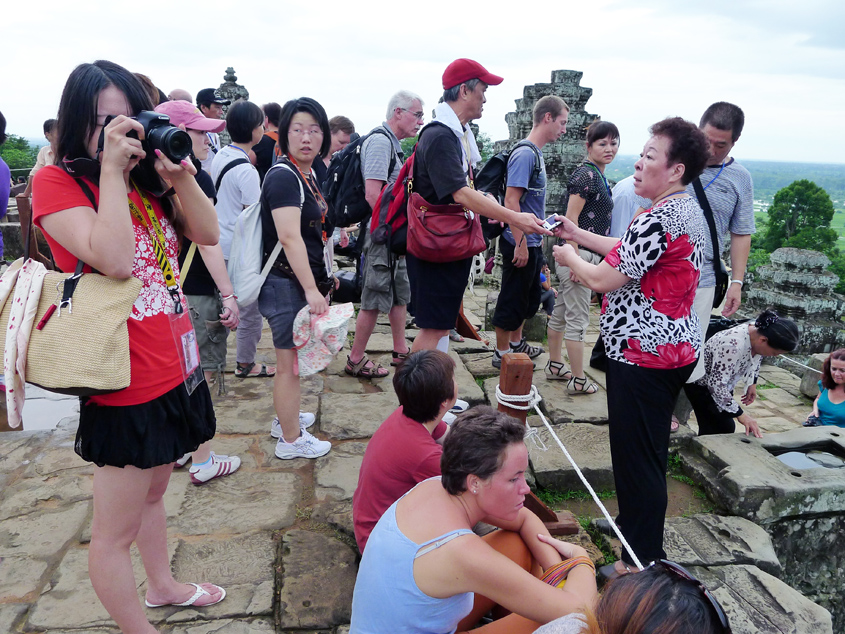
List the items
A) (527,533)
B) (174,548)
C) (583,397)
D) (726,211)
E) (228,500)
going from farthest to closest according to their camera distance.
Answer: (583,397)
(726,211)
(228,500)
(174,548)
(527,533)

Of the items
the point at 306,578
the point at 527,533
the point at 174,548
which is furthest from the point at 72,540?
the point at 527,533

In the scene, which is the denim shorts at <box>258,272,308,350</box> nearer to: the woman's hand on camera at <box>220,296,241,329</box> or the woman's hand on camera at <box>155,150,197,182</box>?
the woman's hand on camera at <box>220,296,241,329</box>

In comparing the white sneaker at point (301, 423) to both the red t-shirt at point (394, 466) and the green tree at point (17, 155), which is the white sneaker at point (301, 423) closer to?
the red t-shirt at point (394, 466)

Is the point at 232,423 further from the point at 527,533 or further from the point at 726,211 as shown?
the point at 726,211

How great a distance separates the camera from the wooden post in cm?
247

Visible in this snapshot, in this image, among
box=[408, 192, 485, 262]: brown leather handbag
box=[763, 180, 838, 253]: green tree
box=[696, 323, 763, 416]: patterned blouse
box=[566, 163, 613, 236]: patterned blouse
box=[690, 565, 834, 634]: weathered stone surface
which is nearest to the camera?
box=[690, 565, 834, 634]: weathered stone surface

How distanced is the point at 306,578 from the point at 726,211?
299 centimetres

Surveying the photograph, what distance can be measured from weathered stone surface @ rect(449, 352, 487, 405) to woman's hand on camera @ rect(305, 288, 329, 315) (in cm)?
133

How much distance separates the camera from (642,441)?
2.30 meters

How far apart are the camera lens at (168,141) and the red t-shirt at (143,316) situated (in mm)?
189

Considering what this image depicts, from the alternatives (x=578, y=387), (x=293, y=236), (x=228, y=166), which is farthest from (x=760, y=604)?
(x=228, y=166)

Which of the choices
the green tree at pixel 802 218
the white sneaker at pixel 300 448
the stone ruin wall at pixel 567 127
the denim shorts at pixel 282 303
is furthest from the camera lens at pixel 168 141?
the green tree at pixel 802 218

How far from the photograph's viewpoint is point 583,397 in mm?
4227

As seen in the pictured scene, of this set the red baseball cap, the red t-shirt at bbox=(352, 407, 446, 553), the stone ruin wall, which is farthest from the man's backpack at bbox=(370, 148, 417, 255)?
the stone ruin wall
